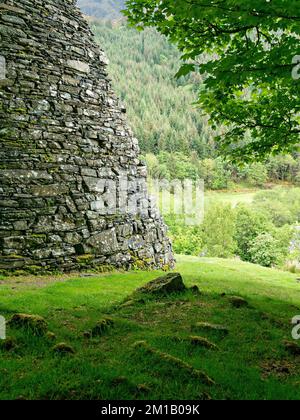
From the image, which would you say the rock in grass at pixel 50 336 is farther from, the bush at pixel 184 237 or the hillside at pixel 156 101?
the hillside at pixel 156 101

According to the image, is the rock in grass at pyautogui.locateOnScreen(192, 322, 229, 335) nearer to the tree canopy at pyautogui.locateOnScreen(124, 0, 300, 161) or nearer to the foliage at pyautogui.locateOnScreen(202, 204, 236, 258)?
the tree canopy at pyautogui.locateOnScreen(124, 0, 300, 161)

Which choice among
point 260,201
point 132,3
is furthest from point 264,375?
point 260,201

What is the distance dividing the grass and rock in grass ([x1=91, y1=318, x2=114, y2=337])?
3.9 inches

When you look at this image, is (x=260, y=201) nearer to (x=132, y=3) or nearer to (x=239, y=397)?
(x=132, y=3)

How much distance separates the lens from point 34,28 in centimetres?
1201

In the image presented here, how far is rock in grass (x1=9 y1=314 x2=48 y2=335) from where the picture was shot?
5.70 meters

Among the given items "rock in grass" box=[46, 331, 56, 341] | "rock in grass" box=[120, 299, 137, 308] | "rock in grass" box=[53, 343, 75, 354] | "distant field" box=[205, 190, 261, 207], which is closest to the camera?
"rock in grass" box=[53, 343, 75, 354]

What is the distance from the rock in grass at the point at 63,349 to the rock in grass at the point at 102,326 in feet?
3.00

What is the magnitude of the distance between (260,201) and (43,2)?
236ft

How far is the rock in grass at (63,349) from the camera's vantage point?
511 centimetres

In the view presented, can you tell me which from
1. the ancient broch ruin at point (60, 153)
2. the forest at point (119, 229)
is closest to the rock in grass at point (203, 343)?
the forest at point (119, 229)

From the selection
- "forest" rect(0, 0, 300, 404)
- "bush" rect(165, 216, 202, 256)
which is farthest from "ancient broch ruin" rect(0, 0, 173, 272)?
"bush" rect(165, 216, 202, 256)

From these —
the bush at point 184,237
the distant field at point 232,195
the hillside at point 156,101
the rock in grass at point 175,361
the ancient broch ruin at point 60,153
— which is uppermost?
the hillside at point 156,101

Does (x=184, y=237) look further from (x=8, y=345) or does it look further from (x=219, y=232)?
(x=8, y=345)
